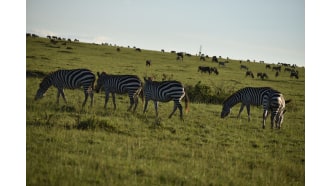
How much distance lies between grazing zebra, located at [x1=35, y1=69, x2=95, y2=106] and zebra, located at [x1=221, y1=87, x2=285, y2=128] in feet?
9.13

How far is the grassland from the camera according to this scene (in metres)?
4.29

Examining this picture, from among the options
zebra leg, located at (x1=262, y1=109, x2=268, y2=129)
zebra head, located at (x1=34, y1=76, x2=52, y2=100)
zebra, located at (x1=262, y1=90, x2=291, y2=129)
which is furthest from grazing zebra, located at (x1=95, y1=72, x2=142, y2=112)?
zebra, located at (x1=262, y1=90, x2=291, y2=129)

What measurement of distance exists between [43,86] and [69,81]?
63 centimetres

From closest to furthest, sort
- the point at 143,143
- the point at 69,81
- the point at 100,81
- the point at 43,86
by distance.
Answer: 1. the point at 143,143
2. the point at 43,86
3. the point at 69,81
4. the point at 100,81

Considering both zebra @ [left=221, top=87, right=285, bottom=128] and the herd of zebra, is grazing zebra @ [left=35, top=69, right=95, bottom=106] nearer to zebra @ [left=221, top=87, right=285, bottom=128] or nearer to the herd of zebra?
the herd of zebra

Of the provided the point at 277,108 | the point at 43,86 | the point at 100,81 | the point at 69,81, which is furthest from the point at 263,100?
the point at 43,86

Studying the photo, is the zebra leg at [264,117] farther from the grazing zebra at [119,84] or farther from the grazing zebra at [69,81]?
the grazing zebra at [69,81]

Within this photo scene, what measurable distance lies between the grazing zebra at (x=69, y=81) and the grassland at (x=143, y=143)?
131mm

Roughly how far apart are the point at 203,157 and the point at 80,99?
2.67 m

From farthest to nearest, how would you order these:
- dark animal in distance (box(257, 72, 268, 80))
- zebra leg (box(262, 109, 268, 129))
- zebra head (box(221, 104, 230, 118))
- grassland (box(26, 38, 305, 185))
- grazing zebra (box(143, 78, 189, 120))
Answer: dark animal in distance (box(257, 72, 268, 80)) → zebra head (box(221, 104, 230, 118)) → zebra leg (box(262, 109, 268, 129)) → grazing zebra (box(143, 78, 189, 120)) → grassland (box(26, 38, 305, 185))

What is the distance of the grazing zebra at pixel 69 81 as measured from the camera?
5.68 metres

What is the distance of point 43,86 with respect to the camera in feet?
18.1

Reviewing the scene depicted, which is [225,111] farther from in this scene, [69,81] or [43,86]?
[43,86]
